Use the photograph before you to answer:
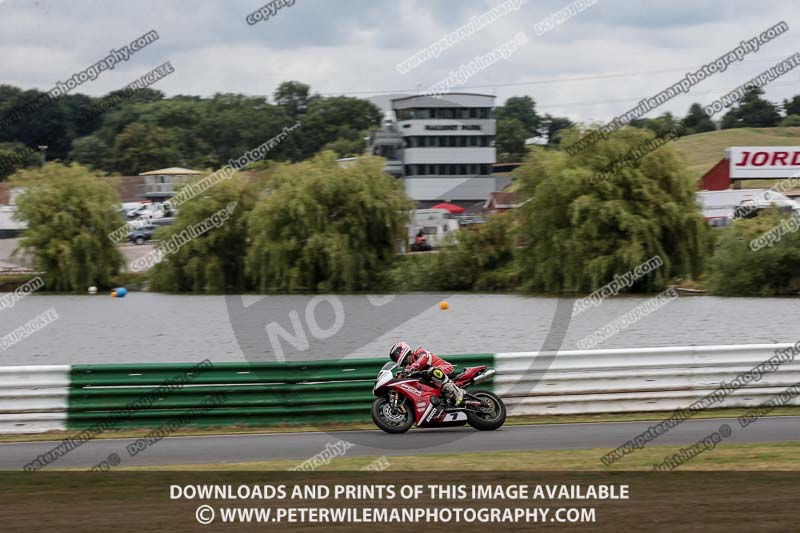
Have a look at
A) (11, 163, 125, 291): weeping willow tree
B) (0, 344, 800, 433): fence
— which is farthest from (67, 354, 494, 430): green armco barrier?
(11, 163, 125, 291): weeping willow tree

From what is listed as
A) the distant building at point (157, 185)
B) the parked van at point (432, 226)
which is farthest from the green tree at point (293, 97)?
the parked van at point (432, 226)

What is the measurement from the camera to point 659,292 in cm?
4606

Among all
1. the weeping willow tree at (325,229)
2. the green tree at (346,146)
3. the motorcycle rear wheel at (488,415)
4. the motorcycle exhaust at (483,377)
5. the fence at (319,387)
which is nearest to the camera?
the motorcycle rear wheel at (488,415)

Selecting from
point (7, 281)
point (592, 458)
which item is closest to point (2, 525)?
point (592, 458)

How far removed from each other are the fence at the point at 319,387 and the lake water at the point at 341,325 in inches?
543

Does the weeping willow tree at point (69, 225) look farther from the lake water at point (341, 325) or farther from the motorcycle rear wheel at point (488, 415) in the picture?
the motorcycle rear wheel at point (488, 415)

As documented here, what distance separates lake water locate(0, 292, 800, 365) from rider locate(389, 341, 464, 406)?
15574 mm

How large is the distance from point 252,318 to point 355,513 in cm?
3364

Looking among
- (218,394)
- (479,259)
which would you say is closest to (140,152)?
(479,259)

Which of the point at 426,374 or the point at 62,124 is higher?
the point at 62,124

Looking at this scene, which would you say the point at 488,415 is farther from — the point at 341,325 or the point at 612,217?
the point at 612,217

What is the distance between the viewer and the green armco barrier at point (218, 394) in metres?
13.0

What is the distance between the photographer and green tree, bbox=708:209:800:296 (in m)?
42.3

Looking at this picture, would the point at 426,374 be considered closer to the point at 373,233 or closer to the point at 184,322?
the point at 184,322
